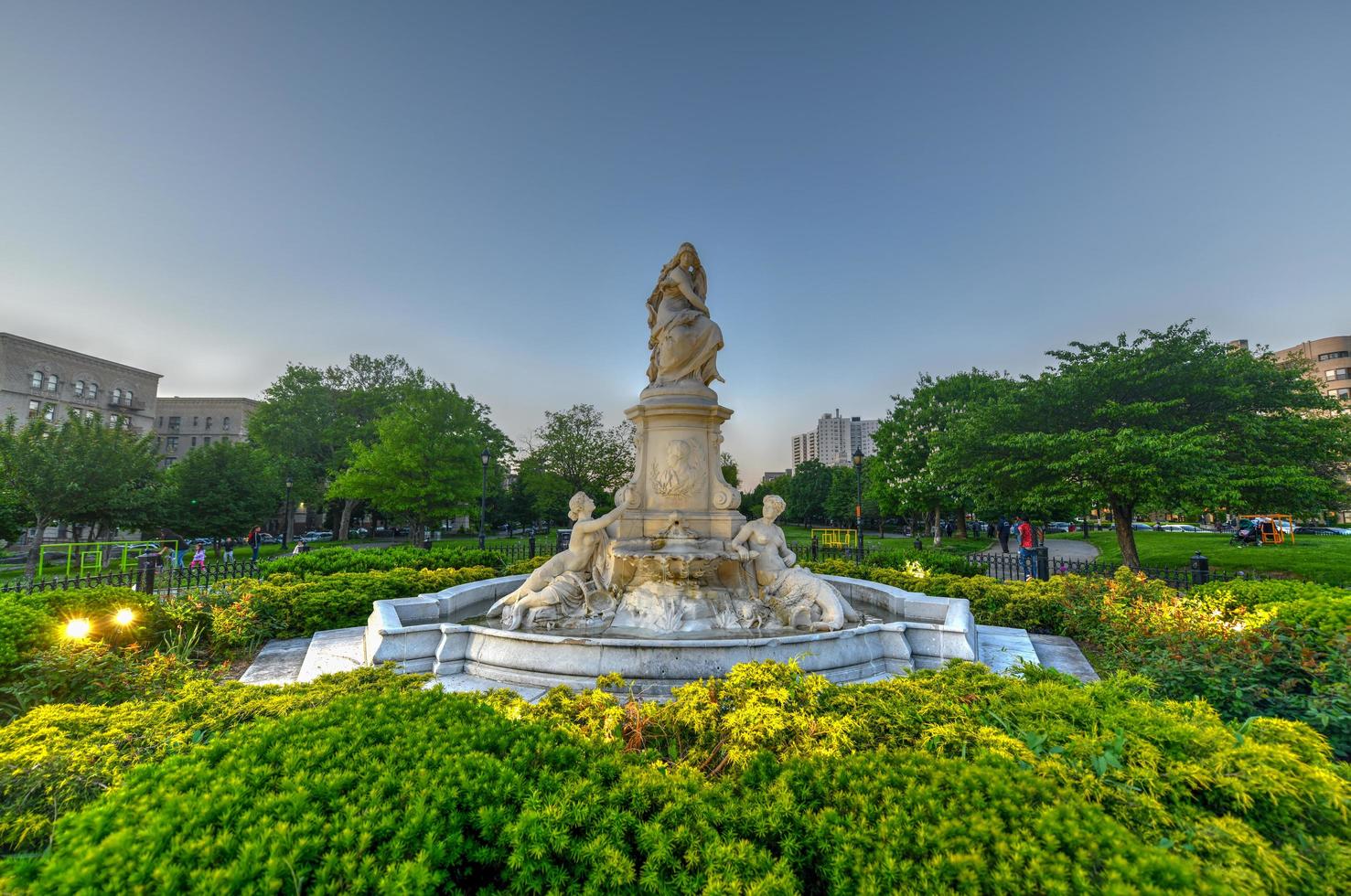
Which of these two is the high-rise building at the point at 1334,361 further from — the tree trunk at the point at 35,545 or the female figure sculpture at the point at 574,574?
the tree trunk at the point at 35,545

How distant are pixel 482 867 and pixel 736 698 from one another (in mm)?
2106

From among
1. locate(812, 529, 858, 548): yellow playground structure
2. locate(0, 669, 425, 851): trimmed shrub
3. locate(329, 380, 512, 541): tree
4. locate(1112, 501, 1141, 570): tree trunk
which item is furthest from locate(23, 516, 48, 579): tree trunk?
locate(1112, 501, 1141, 570): tree trunk

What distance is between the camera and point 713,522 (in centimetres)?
873

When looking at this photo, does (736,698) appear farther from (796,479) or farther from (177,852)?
(796,479)

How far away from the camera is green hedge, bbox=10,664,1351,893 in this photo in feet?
6.84

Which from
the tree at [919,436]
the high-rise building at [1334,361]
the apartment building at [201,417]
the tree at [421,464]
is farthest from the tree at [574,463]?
the high-rise building at [1334,361]

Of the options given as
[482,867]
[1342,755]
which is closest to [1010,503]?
[1342,755]

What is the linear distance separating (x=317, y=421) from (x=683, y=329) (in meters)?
41.5

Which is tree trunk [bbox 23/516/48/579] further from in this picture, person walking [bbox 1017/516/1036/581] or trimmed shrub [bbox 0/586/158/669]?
person walking [bbox 1017/516/1036/581]

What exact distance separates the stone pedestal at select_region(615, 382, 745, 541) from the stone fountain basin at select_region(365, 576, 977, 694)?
7.30ft

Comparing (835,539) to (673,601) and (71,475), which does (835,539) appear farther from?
(71,475)

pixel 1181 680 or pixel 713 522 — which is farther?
pixel 713 522

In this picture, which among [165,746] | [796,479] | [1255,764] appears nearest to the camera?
[1255,764]

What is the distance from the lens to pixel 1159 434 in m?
14.3
